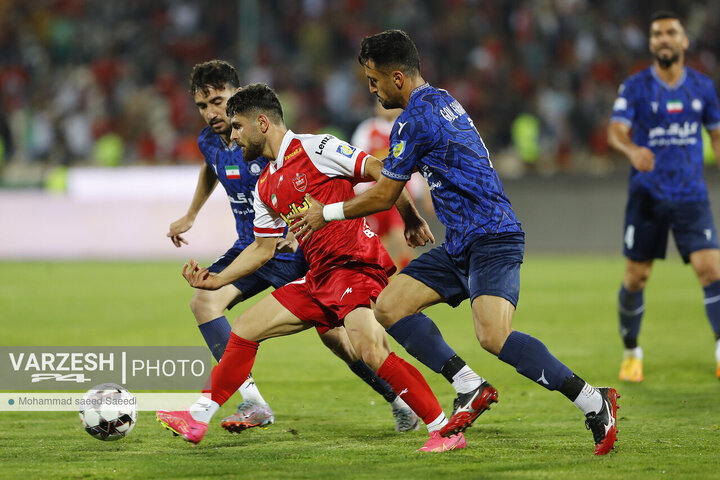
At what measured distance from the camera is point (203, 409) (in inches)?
220

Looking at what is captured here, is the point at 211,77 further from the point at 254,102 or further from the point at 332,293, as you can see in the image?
the point at 332,293

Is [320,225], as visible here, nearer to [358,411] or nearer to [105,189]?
[358,411]

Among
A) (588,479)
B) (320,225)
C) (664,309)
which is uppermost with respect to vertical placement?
(320,225)

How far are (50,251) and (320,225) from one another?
1527 cm

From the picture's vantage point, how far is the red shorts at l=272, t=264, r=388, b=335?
5.52 m

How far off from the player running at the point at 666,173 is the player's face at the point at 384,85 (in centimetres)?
301

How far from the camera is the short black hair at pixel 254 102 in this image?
5605 millimetres

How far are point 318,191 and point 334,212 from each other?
1.28 feet

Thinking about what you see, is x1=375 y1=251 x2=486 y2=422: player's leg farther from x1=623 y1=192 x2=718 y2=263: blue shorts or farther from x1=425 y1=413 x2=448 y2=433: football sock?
x1=623 y1=192 x2=718 y2=263: blue shorts

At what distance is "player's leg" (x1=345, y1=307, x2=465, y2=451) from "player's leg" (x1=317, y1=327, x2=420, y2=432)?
0.39m

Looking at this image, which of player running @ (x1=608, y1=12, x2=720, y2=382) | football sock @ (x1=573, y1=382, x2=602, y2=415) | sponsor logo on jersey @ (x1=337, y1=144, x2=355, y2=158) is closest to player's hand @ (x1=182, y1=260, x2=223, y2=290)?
sponsor logo on jersey @ (x1=337, y1=144, x2=355, y2=158)

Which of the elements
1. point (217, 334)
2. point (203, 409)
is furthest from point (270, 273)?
point (203, 409)

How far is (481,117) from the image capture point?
21.6 m

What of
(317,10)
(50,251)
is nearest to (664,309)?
(50,251)
